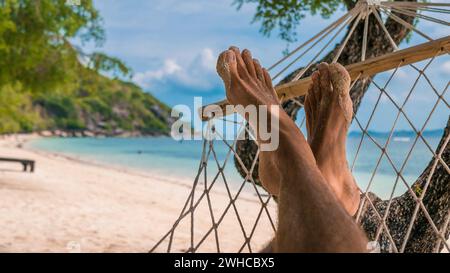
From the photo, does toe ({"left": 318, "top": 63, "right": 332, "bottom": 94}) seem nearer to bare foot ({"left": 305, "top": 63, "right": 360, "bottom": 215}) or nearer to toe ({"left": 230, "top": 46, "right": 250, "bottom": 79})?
bare foot ({"left": 305, "top": 63, "right": 360, "bottom": 215})

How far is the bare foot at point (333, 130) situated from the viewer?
119cm

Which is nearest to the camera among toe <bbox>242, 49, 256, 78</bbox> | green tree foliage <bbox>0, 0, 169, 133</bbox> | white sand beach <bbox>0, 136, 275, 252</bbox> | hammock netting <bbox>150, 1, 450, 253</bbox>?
toe <bbox>242, 49, 256, 78</bbox>

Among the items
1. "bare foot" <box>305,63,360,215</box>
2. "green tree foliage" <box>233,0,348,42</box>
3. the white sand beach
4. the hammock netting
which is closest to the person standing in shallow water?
"bare foot" <box>305,63,360,215</box>

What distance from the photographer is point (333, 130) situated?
1211 mm

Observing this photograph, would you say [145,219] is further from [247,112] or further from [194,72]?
[194,72]

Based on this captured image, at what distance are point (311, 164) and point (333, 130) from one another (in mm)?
306

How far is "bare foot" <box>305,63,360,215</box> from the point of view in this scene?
3.91 ft

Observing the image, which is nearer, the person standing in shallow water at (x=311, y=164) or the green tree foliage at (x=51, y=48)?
the person standing in shallow water at (x=311, y=164)

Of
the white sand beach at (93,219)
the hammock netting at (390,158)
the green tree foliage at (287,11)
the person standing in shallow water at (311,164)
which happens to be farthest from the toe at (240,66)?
the green tree foliage at (287,11)

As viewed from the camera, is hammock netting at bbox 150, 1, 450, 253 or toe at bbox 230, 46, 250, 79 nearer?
toe at bbox 230, 46, 250, 79

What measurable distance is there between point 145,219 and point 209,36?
141 feet

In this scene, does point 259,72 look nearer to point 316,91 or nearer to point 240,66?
point 240,66

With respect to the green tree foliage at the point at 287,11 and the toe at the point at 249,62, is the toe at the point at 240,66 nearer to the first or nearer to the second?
the toe at the point at 249,62

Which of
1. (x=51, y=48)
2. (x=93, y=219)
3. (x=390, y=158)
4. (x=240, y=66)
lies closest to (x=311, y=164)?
(x=240, y=66)
